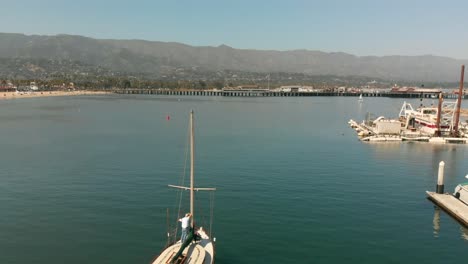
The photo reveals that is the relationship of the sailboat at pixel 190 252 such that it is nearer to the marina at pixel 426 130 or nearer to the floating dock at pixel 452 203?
the floating dock at pixel 452 203

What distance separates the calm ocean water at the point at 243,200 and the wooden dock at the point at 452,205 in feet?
2.99

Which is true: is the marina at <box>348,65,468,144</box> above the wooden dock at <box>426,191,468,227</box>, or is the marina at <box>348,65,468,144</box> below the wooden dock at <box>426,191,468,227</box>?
above

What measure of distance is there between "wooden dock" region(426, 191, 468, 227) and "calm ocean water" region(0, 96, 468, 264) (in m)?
0.91

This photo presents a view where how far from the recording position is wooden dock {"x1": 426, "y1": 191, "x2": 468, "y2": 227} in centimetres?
4000

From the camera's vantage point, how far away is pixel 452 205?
42969 millimetres

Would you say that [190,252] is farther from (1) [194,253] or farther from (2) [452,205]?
(2) [452,205]

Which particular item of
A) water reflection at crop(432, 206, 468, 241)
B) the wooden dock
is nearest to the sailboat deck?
water reflection at crop(432, 206, 468, 241)

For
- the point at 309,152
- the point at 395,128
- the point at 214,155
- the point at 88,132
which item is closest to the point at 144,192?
the point at 214,155

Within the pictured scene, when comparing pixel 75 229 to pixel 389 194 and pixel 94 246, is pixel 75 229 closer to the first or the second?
pixel 94 246

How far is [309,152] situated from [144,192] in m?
38.2

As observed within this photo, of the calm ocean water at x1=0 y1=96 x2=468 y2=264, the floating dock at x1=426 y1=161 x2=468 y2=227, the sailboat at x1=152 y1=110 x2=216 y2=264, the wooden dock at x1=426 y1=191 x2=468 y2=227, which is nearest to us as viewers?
the sailboat at x1=152 y1=110 x2=216 y2=264

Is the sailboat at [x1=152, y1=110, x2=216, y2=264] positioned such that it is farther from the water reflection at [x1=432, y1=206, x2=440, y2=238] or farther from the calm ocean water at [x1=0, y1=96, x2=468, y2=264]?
the water reflection at [x1=432, y1=206, x2=440, y2=238]

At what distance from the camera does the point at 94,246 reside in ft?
107

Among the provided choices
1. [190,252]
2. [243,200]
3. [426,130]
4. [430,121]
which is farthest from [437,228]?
[430,121]
